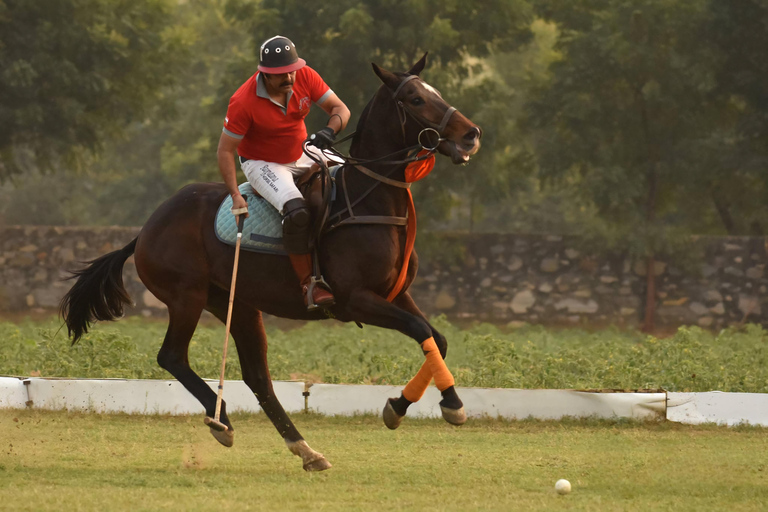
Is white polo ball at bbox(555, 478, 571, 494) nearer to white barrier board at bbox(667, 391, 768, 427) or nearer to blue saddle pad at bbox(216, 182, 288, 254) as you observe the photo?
blue saddle pad at bbox(216, 182, 288, 254)

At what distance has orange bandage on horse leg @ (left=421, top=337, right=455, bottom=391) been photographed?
6785 mm

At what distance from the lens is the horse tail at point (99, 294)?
872 centimetres

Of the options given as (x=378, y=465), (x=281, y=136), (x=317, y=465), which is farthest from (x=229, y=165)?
(x=378, y=465)

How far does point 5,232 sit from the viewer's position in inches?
886

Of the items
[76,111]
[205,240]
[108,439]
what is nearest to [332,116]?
[205,240]

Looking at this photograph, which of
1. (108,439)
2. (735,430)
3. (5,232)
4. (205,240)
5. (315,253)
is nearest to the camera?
(315,253)

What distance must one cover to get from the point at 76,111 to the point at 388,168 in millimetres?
14194

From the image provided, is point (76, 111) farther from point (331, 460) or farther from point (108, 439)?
point (331, 460)

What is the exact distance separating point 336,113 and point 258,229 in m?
1.00

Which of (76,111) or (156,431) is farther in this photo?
(76,111)

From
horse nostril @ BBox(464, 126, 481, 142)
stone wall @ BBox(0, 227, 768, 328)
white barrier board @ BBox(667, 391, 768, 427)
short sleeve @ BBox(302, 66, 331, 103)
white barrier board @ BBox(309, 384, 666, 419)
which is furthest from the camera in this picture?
stone wall @ BBox(0, 227, 768, 328)


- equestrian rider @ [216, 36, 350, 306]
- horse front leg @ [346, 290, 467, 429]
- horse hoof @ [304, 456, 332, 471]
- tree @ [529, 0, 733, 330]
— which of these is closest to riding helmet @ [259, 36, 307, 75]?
equestrian rider @ [216, 36, 350, 306]

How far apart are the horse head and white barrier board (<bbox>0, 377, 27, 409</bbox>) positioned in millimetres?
5057

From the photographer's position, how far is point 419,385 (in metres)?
6.97
